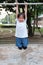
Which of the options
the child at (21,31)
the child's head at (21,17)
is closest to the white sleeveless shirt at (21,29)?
the child at (21,31)

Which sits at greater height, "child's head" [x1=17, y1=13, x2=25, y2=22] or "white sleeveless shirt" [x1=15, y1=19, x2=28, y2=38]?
"child's head" [x1=17, y1=13, x2=25, y2=22]

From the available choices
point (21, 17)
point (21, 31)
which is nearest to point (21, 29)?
point (21, 31)

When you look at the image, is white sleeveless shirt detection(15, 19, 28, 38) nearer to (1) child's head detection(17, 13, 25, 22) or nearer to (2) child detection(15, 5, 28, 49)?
(2) child detection(15, 5, 28, 49)

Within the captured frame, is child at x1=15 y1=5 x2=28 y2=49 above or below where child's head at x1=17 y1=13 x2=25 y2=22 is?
below

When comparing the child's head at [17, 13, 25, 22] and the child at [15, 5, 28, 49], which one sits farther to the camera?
the child at [15, 5, 28, 49]

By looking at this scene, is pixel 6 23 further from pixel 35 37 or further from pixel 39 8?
pixel 39 8

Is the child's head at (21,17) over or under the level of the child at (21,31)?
over

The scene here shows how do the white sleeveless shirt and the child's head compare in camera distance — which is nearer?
the child's head

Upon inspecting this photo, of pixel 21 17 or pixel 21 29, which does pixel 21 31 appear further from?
pixel 21 17

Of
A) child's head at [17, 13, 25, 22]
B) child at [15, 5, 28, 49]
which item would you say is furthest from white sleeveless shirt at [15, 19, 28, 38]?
child's head at [17, 13, 25, 22]

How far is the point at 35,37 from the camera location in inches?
532

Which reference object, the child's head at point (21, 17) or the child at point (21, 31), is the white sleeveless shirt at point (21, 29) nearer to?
the child at point (21, 31)

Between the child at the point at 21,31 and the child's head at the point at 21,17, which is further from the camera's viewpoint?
the child at the point at 21,31

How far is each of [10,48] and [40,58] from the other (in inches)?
89.7
